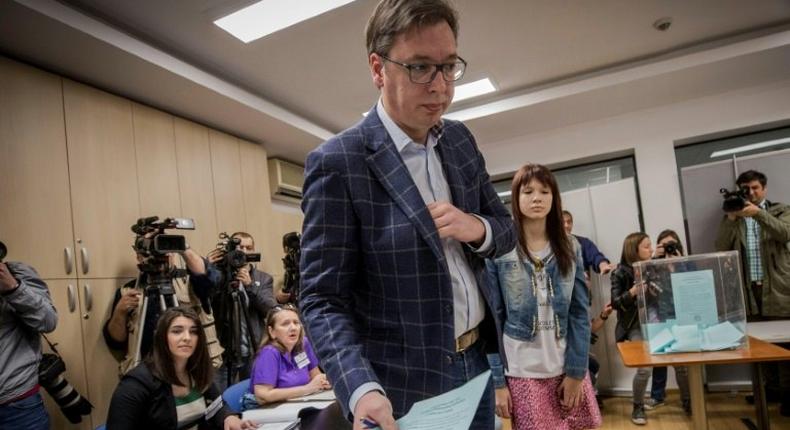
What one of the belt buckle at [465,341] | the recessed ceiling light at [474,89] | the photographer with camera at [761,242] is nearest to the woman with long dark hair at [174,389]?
the belt buckle at [465,341]

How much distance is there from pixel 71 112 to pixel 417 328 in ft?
10.7

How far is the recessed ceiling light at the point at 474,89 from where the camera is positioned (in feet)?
13.6

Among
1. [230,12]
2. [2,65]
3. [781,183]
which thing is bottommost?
[781,183]

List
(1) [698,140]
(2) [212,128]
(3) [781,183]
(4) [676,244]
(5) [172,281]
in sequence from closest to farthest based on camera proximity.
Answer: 1. (5) [172,281]
2. (4) [676,244]
3. (3) [781,183]
4. (2) [212,128]
5. (1) [698,140]

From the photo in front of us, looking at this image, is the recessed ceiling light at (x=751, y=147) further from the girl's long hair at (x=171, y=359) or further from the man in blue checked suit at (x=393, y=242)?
the man in blue checked suit at (x=393, y=242)

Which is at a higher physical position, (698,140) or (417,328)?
(698,140)

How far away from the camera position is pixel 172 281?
2.92 metres

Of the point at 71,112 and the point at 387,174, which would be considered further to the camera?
the point at 71,112

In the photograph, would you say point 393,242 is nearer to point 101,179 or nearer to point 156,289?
point 156,289

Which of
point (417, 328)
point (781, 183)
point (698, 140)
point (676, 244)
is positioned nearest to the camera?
point (417, 328)

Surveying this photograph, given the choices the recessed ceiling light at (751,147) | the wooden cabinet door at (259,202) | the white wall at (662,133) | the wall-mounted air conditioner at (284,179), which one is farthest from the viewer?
the wall-mounted air conditioner at (284,179)

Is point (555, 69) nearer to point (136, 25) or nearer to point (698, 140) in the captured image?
point (698, 140)

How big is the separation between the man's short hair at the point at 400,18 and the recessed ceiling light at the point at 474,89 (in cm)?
347

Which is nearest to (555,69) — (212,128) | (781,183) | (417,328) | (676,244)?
(676,244)
